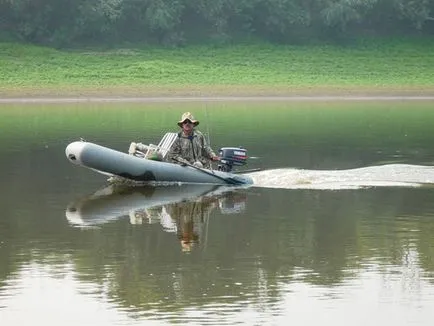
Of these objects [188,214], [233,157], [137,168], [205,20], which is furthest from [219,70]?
[188,214]

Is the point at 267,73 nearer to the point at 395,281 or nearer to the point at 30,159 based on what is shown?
the point at 30,159

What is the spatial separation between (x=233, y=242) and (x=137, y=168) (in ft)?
20.0

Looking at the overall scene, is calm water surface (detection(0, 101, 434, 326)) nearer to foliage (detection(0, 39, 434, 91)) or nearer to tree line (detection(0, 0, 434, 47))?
foliage (detection(0, 39, 434, 91))

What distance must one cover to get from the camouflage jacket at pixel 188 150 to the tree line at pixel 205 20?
34.4 m

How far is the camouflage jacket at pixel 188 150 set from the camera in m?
22.3

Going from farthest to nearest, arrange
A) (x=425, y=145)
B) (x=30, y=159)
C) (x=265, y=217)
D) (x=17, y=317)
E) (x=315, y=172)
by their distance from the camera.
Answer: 1. (x=425, y=145)
2. (x=30, y=159)
3. (x=315, y=172)
4. (x=265, y=217)
5. (x=17, y=317)

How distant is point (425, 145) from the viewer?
1163 inches

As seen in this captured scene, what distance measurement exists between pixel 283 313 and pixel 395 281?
5.80ft

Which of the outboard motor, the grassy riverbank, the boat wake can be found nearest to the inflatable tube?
the outboard motor

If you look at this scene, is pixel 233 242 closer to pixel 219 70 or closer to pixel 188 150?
pixel 188 150

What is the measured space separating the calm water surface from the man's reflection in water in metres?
0.03

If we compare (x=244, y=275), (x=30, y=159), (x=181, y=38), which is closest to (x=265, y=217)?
(x=244, y=275)

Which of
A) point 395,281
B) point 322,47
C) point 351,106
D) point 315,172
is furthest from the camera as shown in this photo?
point 322,47

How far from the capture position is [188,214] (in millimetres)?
19000
